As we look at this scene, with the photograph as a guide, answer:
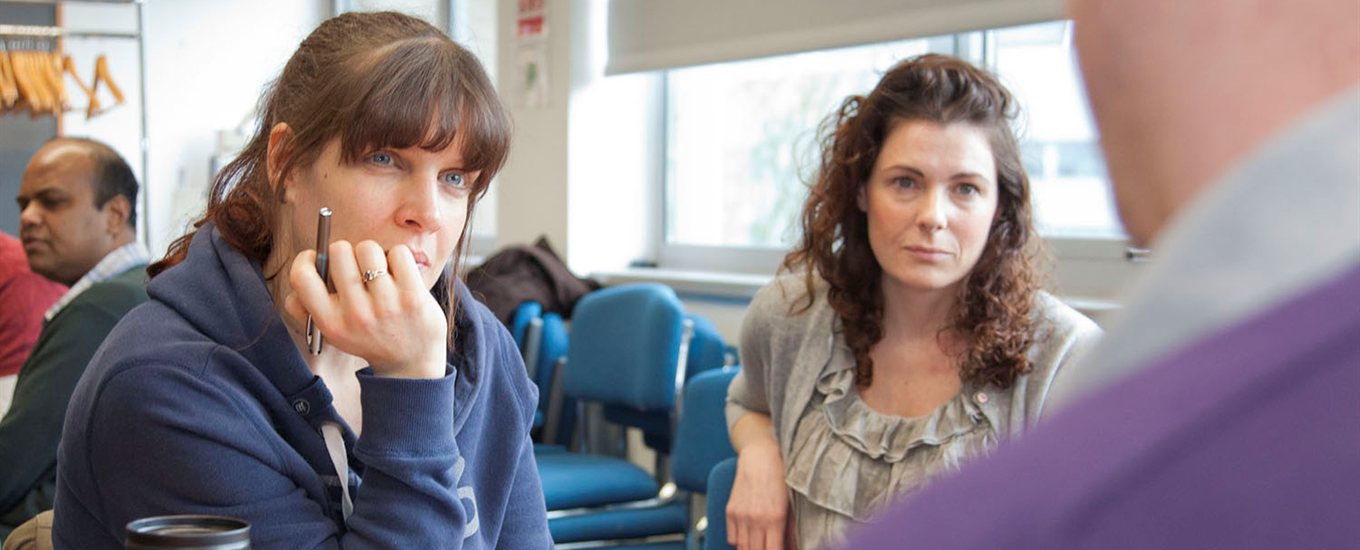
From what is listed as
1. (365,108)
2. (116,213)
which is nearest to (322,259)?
(365,108)

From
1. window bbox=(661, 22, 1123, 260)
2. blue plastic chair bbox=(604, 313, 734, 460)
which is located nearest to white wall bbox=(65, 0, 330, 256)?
window bbox=(661, 22, 1123, 260)

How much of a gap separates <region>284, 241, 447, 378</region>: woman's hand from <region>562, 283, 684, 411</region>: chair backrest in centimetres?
218

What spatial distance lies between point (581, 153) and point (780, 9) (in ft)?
3.60

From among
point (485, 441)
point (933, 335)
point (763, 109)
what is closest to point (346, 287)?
point (485, 441)

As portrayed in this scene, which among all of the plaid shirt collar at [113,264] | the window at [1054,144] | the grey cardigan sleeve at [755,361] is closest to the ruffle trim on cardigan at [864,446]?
the grey cardigan sleeve at [755,361]

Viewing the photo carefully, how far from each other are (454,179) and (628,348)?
220 cm

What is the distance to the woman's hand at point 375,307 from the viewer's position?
3.80 feet

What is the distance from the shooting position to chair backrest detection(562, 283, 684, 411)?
11.2 ft

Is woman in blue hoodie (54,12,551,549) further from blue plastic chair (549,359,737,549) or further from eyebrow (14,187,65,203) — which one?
eyebrow (14,187,65,203)

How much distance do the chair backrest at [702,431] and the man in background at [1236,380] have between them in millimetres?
2148

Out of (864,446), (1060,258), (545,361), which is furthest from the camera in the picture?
(545,361)

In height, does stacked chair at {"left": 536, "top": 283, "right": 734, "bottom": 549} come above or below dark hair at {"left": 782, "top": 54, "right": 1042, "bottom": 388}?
below

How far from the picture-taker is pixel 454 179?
132cm

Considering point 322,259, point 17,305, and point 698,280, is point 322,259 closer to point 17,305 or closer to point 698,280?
point 17,305
